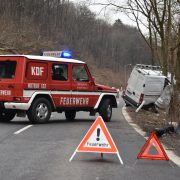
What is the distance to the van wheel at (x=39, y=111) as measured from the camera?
16938 mm

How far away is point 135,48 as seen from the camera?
486ft

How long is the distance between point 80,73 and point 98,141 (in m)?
9.35

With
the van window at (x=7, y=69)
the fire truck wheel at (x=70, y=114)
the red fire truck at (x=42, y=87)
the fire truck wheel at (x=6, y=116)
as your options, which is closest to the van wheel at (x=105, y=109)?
the red fire truck at (x=42, y=87)

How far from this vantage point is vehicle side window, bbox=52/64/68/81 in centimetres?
1783

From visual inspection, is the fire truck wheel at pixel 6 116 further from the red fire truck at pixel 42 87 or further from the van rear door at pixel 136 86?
the van rear door at pixel 136 86

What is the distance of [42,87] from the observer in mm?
17281

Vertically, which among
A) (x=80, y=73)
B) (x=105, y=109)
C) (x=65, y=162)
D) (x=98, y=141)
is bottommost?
(x=105, y=109)

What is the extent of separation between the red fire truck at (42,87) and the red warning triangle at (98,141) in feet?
23.6

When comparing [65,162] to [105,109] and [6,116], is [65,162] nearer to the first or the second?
[6,116]

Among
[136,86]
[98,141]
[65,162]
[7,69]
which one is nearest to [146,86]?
[136,86]

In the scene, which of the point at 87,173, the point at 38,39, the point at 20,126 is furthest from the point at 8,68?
the point at 38,39

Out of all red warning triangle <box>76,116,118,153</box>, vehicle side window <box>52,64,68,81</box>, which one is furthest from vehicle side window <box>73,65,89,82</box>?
red warning triangle <box>76,116,118,153</box>

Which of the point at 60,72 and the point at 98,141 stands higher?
the point at 60,72

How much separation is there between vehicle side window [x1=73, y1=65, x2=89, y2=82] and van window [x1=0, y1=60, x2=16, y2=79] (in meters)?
2.47
